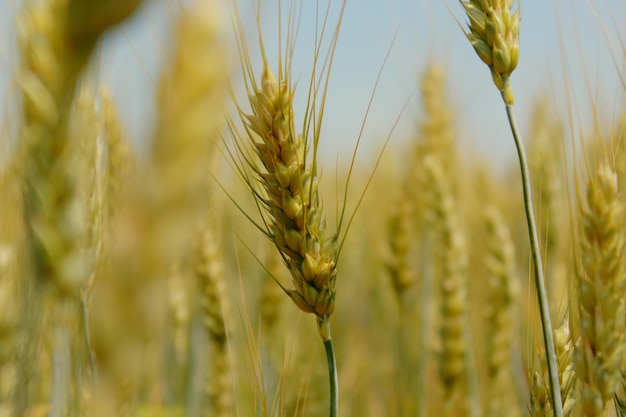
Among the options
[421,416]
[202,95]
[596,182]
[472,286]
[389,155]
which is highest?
[389,155]

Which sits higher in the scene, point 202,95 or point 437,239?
point 202,95

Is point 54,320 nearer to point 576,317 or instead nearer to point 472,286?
point 576,317

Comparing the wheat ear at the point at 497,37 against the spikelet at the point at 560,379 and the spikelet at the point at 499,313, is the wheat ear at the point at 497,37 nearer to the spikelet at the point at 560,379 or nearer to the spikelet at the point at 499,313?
the spikelet at the point at 560,379

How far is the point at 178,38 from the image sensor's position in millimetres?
622

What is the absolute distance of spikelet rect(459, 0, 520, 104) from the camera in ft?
3.96

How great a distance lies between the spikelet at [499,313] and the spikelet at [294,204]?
1.53 meters

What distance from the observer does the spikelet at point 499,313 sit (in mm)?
2498

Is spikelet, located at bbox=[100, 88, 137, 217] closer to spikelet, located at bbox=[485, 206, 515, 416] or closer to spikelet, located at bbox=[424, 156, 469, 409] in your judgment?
spikelet, located at bbox=[424, 156, 469, 409]

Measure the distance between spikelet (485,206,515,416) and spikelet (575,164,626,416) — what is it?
4.34 ft

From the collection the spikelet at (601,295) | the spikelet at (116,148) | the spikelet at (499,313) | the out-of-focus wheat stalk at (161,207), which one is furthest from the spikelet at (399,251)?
the out-of-focus wheat stalk at (161,207)

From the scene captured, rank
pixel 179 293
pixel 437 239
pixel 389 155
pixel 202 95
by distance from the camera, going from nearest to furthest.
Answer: pixel 202 95 → pixel 179 293 → pixel 437 239 → pixel 389 155

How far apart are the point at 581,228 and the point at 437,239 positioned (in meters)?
1.76

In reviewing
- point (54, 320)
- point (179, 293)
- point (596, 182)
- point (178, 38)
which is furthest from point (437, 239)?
point (178, 38)

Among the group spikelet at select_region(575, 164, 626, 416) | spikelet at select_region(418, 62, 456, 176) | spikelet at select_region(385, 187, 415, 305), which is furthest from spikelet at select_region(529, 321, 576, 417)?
spikelet at select_region(418, 62, 456, 176)
